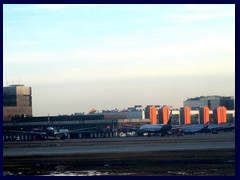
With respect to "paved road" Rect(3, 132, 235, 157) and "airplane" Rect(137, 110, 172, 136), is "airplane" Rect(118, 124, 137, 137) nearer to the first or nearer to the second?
"airplane" Rect(137, 110, 172, 136)

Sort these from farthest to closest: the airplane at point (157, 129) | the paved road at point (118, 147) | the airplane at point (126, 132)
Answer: the airplane at point (126, 132) → the airplane at point (157, 129) → the paved road at point (118, 147)

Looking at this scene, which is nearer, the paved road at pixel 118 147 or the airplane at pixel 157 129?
the paved road at pixel 118 147

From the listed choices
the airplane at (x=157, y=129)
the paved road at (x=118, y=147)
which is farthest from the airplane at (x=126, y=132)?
the paved road at (x=118, y=147)

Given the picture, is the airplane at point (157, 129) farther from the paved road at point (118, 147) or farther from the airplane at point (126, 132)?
the paved road at point (118, 147)

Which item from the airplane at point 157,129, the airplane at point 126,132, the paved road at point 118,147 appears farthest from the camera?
the airplane at point 126,132

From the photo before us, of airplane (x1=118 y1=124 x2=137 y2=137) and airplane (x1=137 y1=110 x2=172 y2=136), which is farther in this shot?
airplane (x1=118 y1=124 x2=137 y2=137)

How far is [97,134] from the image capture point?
17550cm

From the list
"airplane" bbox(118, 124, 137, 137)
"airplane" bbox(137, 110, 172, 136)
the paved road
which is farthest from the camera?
"airplane" bbox(118, 124, 137, 137)

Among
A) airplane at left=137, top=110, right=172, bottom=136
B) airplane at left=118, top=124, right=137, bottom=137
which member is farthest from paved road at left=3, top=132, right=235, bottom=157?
airplane at left=118, top=124, right=137, bottom=137

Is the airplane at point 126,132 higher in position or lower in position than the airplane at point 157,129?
lower

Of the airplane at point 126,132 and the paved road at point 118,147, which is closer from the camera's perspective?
the paved road at point 118,147

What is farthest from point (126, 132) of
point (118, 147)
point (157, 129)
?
point (118, 147)

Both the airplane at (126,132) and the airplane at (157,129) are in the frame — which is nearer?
the airplane at (157,129)

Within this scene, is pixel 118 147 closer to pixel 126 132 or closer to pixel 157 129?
pixel 157 129
